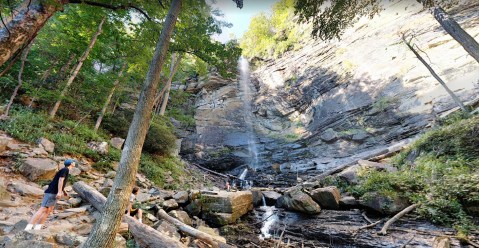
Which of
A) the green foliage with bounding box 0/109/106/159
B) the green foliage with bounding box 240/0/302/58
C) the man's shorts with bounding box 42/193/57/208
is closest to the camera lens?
the man's shorts with bounding box 42/193/57/208

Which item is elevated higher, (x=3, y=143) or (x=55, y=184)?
(x=3, y=143)

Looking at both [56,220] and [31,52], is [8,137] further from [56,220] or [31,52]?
[31,52]

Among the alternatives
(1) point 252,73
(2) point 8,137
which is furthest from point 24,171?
(1) point 252,73

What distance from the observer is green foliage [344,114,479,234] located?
256 inches

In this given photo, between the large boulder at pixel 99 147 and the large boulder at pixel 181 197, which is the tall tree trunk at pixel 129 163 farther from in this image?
the large boulder at pixel 99 147

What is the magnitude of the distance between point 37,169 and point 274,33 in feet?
107

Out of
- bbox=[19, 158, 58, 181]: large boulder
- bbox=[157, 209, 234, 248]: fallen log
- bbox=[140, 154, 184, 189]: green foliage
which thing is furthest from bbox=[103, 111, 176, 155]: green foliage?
bbox=[157, 209, 234, 248]: fallen log

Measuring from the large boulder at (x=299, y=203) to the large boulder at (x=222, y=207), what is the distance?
2.07 m

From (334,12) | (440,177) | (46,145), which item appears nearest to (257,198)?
(440,177)

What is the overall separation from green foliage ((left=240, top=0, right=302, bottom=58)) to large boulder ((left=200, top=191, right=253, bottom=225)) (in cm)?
2512

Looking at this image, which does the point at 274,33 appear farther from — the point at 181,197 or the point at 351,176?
the point at 181,197

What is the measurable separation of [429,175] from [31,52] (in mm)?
20157

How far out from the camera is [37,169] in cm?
649

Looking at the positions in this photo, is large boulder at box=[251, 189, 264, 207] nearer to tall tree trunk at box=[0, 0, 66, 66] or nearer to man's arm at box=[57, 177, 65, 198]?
man's arm at box=[57, 177, 65, 198]
